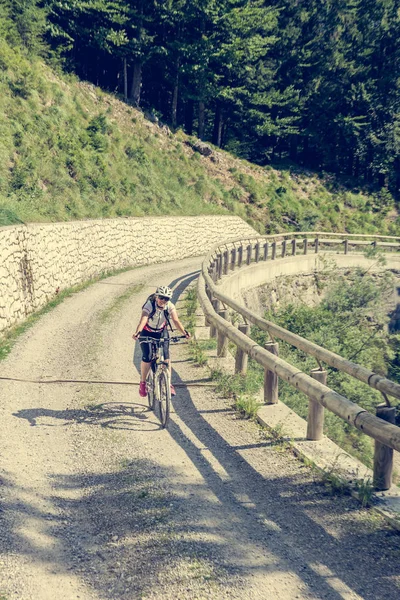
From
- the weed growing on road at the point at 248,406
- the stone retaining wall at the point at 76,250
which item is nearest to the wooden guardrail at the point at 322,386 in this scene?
the weed growing on road at the point at 248,406

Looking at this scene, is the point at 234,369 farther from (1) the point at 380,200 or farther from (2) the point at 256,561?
(1) the point at 380,200

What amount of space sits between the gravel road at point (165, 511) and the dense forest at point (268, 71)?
44.6 metres

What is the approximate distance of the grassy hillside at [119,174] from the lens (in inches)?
985

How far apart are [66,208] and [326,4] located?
163 ft

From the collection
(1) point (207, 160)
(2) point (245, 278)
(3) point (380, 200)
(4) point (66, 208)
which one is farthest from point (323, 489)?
(3) point (380, 200)

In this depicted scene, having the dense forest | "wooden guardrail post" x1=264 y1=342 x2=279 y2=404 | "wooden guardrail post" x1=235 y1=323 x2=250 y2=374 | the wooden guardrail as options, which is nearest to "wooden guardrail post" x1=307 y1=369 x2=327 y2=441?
the wooden guardrail

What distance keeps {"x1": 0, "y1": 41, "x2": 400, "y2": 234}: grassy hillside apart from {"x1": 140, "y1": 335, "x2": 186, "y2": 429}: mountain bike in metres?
8.60

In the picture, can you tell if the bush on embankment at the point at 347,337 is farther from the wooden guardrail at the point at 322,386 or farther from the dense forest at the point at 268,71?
the dense forest at the point at 268,71

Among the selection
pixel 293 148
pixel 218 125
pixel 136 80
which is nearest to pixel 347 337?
pixel 136 80

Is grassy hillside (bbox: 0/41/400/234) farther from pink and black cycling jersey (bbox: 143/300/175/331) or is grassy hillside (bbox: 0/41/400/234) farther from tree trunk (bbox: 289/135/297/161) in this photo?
pink and black cycling jersey (bbox: 143/300/175/331)

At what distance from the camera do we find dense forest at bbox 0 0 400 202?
48.7m

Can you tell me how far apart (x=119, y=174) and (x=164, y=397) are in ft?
91.0

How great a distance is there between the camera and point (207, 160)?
4709 cm

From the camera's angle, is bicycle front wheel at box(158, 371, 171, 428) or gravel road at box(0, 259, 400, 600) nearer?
gravel road at box(0, 259, 400, 600)
